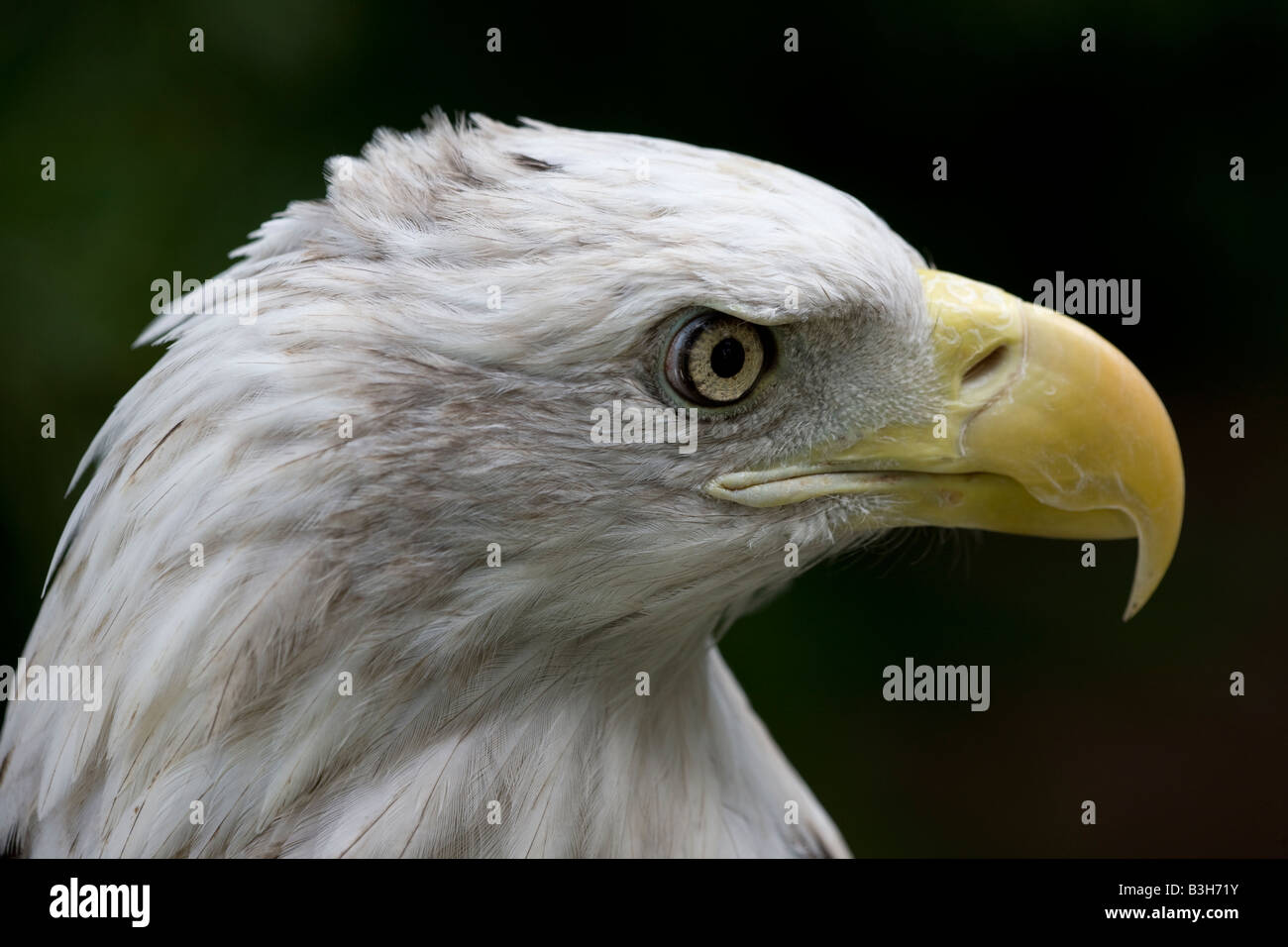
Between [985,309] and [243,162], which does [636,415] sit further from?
[243,162]

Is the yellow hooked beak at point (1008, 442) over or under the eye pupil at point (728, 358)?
under

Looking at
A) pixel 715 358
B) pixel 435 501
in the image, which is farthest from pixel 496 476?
pixel 715 358

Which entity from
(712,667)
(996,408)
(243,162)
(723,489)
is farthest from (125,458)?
(243,162)

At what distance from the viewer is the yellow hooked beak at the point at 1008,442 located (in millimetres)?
1632

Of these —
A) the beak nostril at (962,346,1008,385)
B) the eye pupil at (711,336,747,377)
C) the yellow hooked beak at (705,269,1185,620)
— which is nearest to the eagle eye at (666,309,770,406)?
the eye pupil at (711,336,747,377)

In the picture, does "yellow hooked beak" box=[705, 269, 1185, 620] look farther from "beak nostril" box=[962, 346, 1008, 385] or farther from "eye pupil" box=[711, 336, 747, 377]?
Answer: "eye pupil" box=[711, 336, 747, 377]

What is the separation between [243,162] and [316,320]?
5.52ft

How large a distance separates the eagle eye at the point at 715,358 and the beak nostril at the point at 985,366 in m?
0.30

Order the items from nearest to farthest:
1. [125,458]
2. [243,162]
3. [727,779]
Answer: [125,458]
[727,779]
[243,162]

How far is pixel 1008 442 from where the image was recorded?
1.63 metres

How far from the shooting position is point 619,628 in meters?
1.64

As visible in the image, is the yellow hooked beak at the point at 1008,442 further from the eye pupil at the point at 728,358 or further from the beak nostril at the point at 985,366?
the eye pupil at the point at 728,358

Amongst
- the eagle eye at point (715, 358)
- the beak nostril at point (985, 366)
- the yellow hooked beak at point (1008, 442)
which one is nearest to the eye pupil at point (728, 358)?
the eagle eye at point (715, 358)

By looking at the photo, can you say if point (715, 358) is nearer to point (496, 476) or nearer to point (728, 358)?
point (728, 358)
